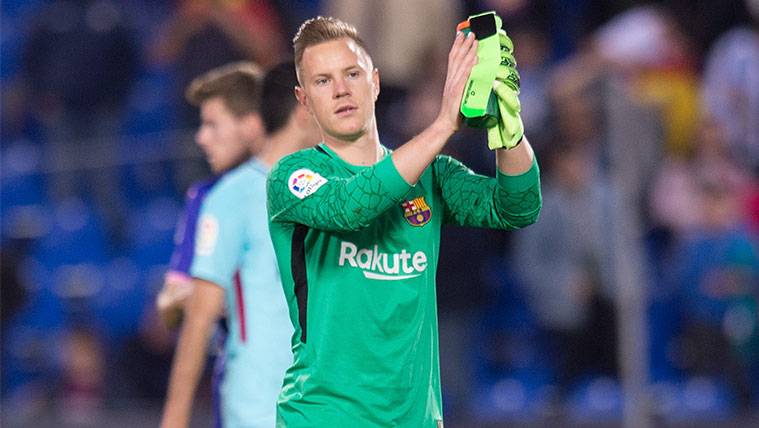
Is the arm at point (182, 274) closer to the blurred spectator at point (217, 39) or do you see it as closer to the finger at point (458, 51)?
the finger at point (458, 51)

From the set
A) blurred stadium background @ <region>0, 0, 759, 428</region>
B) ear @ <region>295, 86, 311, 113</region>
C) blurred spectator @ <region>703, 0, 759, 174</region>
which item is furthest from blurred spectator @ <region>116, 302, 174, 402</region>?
ear @ <region>295, 86, 311, 113</region>

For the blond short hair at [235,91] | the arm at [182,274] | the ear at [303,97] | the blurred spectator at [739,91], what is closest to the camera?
the ear at [303,97]

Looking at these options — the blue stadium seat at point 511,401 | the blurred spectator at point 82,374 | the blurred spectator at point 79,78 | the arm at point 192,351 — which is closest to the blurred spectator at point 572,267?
the blue stadium seat at point 511,401

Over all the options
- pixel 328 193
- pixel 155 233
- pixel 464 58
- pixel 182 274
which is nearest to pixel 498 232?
pixel 155 233

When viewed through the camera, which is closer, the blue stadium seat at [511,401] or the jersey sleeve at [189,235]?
the jersey sleeve at [189,235]

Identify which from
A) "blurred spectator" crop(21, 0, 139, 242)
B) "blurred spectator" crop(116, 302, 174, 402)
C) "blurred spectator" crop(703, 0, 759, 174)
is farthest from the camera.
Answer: "blurred spectator" crop(21, 0, 139, 242)

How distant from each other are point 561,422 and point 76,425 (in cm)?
362

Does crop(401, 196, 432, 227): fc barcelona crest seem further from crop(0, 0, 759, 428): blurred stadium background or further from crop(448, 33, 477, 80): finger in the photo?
crop(0, 0, 759, 428): blurred stadium background

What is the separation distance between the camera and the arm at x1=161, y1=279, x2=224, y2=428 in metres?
5.23

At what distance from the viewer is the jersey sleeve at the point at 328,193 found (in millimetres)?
3703

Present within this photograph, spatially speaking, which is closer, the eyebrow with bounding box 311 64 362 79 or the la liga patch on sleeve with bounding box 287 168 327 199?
the la liga patch on sleeve with bounding box 287 168 327 199

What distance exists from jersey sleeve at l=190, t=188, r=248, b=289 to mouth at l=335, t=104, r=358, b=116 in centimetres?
138

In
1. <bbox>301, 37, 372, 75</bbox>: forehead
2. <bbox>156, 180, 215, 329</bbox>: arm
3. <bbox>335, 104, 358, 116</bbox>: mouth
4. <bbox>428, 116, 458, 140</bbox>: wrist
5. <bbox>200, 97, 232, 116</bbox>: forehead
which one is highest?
<bbox>200, 97, 232, 116</bbox>: forehead

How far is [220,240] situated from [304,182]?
1388mm
